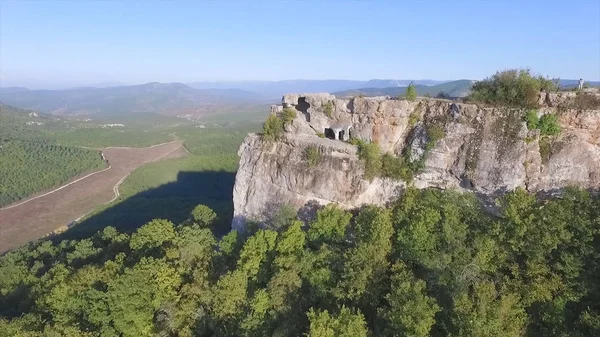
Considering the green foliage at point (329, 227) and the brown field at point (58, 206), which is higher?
the green foliage at point (329, 227)

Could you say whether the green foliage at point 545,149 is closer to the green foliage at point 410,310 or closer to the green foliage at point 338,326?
the green foliage at point 410,310

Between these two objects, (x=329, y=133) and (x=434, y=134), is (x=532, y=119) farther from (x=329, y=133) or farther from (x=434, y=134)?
(x=329, y=133)

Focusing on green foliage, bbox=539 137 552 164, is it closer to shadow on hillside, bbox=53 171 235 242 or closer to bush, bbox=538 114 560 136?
bush, bbox=538 114 560 136

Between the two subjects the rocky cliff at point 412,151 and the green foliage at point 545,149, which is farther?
the green foliage at point 545,149

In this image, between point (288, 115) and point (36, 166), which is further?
point (36, 166)

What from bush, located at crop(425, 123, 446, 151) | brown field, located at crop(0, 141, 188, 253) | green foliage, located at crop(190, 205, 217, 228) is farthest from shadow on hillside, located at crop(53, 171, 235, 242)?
bush, located at crop(425, 123, 446, 151)

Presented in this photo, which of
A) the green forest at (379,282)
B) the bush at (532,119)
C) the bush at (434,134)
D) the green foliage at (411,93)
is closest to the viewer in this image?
the green forest at (379,282)

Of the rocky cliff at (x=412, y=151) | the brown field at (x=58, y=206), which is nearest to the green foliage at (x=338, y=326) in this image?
the rocky cliff at (x=412, y=151)

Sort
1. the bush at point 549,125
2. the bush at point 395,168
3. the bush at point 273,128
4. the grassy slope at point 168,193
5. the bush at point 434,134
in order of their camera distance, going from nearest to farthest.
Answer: the bush at point 549,125 → the bush at point 434,134 → the bush at point 395,168 → the bush at point 273,128 → the grassy slope at point 168,193

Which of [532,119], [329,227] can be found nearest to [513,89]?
[532,119]
